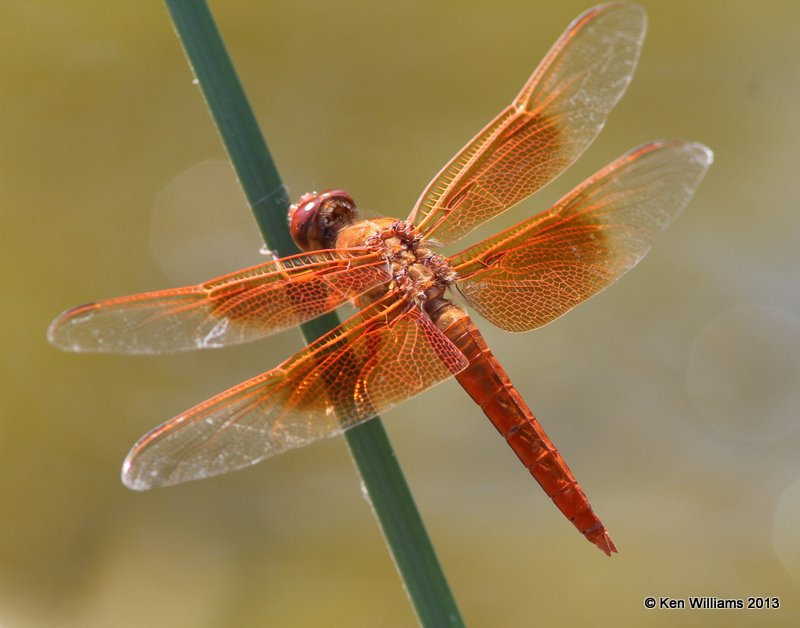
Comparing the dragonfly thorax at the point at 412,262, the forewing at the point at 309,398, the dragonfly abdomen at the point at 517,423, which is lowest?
the dragonfly abdomen at the point at 517,423

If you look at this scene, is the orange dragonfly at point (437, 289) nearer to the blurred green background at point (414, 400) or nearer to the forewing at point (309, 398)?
the forewing at point (309, 398)

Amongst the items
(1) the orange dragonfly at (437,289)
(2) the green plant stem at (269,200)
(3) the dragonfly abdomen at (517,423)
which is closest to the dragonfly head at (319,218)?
(1) the orange dragonfly at (437,289)

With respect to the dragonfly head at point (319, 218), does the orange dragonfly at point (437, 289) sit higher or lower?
lower

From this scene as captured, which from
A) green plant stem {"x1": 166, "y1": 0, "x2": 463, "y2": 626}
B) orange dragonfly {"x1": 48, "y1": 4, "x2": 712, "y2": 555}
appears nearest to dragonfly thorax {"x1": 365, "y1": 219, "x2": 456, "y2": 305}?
orange dragonfly {"x1": 48, "y1": 4, "x2": 712, "y2": 555}

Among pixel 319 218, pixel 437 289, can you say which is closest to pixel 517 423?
pixel 437 289

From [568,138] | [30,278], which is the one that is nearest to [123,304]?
[568,138]

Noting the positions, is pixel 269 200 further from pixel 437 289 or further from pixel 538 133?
pixel 538 133
